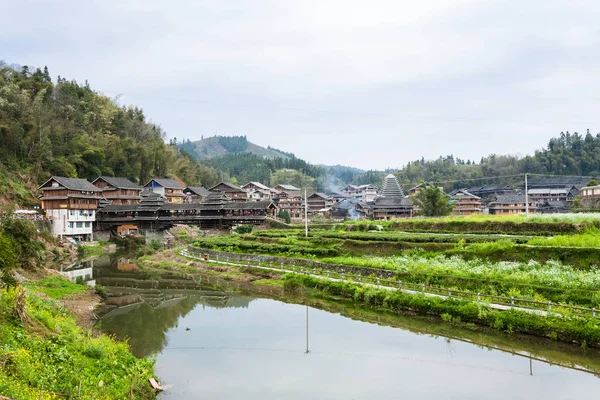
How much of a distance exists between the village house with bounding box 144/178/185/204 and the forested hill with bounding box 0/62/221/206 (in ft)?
11.9

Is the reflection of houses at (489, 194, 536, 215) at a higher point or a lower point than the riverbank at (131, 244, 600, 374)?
higher

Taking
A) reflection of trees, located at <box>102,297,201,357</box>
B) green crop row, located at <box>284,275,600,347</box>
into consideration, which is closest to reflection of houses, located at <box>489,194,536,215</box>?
green crop row, located at <box>284,275,600,347</box>

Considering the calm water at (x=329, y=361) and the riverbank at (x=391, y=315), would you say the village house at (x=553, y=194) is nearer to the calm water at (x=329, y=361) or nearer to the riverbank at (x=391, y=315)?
the riverbank at (x=391, y=315)

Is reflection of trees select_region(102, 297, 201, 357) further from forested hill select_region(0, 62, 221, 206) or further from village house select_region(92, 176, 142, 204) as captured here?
village house select_region(92, 176, 142, 204)

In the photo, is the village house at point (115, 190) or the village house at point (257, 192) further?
the village house at point (257, 192)

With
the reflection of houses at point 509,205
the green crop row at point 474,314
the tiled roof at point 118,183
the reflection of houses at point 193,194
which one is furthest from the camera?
the reflection of houses at point 509,205

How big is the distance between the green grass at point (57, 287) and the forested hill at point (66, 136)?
110 ft

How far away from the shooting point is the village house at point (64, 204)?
60688 mm

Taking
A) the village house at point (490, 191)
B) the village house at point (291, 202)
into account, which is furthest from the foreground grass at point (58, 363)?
the village house at point (490, 191)

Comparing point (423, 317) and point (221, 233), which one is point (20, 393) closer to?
point (423, 317)

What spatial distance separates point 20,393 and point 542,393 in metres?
15.1

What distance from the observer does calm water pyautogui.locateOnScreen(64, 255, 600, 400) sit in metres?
16.7

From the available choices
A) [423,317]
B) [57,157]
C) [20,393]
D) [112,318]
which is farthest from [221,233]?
[20,393]

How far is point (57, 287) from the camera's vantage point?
30828 mm
